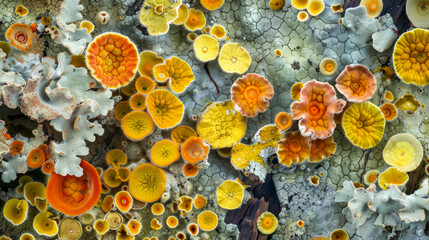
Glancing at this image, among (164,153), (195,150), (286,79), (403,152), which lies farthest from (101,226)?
(403,152)

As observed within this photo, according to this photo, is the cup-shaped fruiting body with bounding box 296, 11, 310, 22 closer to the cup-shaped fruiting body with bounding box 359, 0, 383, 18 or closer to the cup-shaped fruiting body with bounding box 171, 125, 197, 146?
the cup-shaped fruiting body with bounding box 359, 0, 383, 18

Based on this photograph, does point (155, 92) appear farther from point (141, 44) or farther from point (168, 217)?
point (168, 217)

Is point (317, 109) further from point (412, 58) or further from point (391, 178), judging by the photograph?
point (412, 58)

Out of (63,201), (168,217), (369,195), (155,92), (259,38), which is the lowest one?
(168,217)

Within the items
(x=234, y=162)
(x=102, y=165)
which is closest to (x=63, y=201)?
(x=102, y=165)

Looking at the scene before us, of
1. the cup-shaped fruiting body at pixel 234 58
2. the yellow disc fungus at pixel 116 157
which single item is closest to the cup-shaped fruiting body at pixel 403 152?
the cup-shaped fruiting body at pixel 234 58

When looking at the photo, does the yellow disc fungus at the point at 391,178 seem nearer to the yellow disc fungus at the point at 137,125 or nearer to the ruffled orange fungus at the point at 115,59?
the yellow disc fungus at the point at 137,125

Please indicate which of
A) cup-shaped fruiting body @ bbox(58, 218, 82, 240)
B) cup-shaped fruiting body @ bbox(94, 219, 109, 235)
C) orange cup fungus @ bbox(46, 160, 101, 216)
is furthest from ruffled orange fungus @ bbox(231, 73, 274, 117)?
cup-shaped fruiting body @ bbox(58, 218, 82, 240)
